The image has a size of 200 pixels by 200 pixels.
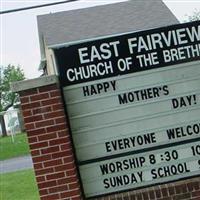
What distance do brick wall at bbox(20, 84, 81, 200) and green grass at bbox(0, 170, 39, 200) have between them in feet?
22.6

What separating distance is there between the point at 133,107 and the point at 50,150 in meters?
1.29

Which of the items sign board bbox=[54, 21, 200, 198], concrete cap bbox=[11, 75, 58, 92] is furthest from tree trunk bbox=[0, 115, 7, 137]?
concrete cap bbox=[11, 75, 58, 92]

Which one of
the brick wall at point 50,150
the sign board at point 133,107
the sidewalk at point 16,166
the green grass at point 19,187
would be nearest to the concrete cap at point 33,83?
the brick wall at point 50,150

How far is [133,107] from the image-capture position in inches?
301

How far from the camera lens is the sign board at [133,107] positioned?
24.8 ft

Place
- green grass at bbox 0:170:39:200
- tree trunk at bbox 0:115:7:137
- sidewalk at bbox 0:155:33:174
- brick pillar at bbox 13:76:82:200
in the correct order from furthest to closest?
tree trunk at bbox 0:115:7:137 → sidewalk at bbox 0:155:33:174 → green grass at bbox 0:170:39:200 → brick pillar at bbox 13:76:82:200

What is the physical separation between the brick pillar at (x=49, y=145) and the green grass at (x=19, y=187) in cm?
689

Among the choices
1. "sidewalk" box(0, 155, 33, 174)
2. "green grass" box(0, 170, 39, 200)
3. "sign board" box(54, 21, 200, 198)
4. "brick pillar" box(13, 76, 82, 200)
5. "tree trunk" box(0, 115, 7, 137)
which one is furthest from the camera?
"tree trunk" box(0, 115, 7, 137)

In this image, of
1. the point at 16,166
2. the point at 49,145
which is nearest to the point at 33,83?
the point at 49,145

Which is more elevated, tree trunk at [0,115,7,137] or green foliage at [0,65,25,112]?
green foliage at [0,65,25,112]

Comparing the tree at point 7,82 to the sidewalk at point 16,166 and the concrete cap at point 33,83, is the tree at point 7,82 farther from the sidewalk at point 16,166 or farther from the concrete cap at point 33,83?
the concrete cap at point 33,83

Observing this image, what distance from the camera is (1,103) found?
81062 mm

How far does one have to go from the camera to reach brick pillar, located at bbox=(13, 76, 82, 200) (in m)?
7.23

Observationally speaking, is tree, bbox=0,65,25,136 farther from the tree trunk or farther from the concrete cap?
the concrete cap
